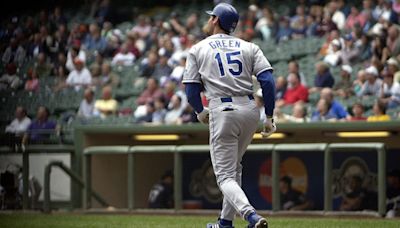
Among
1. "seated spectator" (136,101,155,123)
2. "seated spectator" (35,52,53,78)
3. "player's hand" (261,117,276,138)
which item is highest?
"seated spectator" (35,52,53,78)

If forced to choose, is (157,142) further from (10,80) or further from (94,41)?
(94,41)

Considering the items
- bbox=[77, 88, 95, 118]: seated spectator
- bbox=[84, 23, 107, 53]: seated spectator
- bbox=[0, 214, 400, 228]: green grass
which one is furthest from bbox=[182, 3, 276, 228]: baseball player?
bbox=[84, 23, 107, 53]: seated spectator

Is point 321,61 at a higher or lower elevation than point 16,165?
higher

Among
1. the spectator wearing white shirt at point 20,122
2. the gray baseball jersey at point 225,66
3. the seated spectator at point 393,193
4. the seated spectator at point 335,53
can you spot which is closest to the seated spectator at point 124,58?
the spectator wearing white shirt at point 20,122

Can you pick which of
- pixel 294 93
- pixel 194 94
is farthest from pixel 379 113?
pixel 194 94

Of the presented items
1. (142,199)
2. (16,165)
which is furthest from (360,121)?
(16,165)

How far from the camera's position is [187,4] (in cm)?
1994

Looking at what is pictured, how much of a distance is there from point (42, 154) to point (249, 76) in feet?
20.2

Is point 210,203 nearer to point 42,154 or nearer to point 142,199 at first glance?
point 142,199

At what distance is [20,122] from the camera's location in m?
14.4

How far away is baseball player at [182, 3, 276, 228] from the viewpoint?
6.97 m

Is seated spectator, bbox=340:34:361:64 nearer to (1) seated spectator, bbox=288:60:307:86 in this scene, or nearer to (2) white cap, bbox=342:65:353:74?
(2) white cap, bbox=342:65:353:74

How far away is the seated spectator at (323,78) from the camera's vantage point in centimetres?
1389

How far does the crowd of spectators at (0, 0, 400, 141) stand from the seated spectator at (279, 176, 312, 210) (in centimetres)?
88
